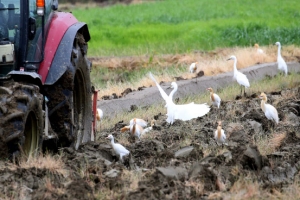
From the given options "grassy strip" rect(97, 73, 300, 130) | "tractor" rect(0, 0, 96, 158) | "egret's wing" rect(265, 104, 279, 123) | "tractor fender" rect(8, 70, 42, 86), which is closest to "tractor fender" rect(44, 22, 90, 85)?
"tractor" rect(0, 0, 96, 158)

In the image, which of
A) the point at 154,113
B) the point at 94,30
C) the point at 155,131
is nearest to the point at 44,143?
the point at 155,131

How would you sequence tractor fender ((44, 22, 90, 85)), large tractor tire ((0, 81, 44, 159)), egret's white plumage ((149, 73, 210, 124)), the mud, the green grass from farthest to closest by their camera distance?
1. the green grass
2. the mud
3. egret's white plumage ((149, 73, 210, 124))
4. tractor fender ((44, 22, 90, 85))
5. large tractor tire ((0, 81, 44, 159))

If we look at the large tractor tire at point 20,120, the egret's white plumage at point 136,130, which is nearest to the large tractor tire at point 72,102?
the large tractor tire at point 20,120

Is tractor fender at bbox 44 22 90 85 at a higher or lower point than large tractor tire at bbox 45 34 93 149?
higher

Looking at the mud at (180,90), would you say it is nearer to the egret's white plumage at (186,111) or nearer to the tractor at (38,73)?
the egret's white plumage at (186,111)

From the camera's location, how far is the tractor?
22.7ft

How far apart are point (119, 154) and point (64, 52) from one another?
1200mm

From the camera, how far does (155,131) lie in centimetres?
1055

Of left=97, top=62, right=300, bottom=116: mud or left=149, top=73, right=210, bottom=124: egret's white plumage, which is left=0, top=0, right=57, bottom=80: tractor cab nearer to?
left=149, top=73, right=210, bottom=124: egret's white plumage

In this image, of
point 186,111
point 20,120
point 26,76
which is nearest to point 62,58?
point 26,76

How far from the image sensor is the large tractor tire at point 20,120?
6.71 m

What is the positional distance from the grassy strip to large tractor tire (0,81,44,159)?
4557mm

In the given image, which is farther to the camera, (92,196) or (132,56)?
(132,56)

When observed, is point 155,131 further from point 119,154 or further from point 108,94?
point 108,94
